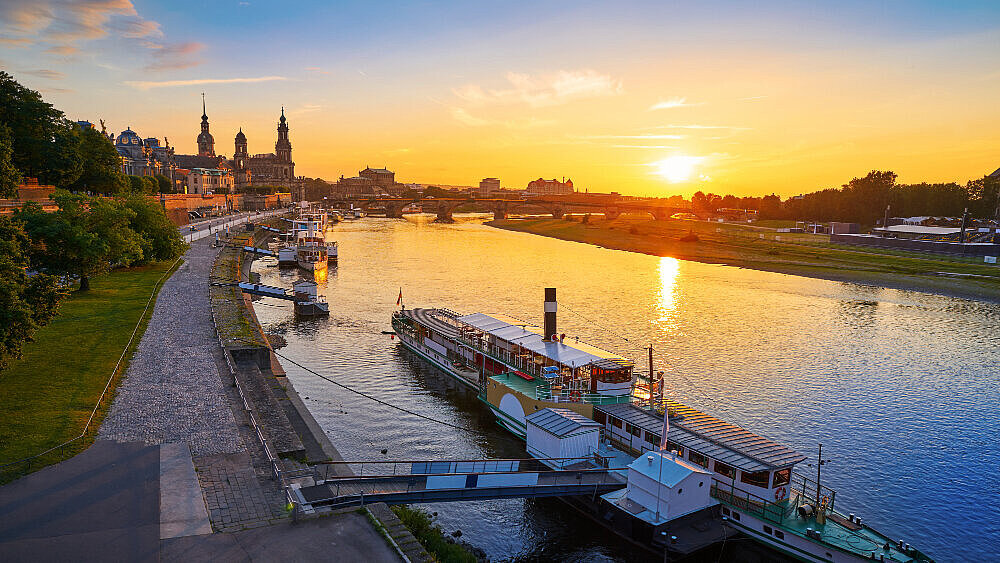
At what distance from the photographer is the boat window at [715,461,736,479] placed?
20094mm

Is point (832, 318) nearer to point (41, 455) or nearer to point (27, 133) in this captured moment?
point (41, 455)

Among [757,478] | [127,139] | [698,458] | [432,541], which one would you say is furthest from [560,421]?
[127,139]

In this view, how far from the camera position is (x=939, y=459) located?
2725 centimetres

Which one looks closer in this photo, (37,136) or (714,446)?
(714,446)

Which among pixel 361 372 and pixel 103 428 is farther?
pixel 361 372

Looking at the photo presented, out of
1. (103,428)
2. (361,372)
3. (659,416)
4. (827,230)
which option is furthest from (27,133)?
(827,230)

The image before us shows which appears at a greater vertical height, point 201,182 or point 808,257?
point 201,182

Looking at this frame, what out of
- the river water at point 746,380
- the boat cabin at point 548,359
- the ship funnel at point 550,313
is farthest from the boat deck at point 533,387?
the ship funnel at point 550,313

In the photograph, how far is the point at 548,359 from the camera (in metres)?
29.0

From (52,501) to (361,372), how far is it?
21969 millimetres

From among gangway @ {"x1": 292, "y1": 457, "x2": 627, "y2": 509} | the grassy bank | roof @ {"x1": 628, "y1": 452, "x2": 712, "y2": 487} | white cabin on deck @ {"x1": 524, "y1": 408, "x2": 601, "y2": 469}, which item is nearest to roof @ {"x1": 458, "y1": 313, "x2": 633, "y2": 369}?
white cabin on deck @ {"x1": 524, "y1": 408, "x2": 601, "y2": 469}

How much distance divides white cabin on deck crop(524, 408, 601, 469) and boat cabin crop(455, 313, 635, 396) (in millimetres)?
2076

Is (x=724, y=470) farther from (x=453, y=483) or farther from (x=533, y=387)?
(x=533, y=387)

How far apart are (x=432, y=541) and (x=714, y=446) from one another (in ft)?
34.3
